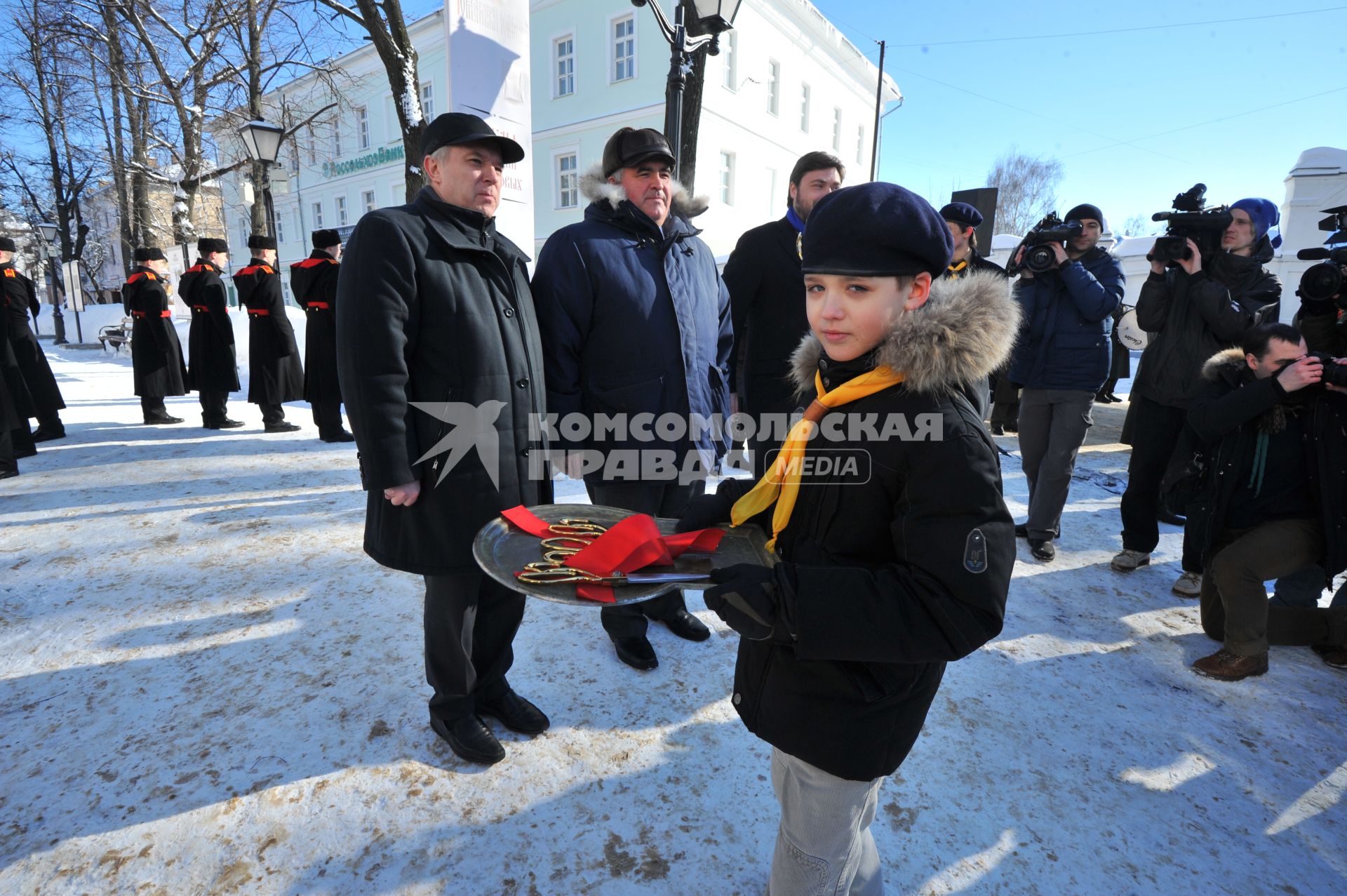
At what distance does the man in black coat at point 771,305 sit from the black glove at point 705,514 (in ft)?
5.07

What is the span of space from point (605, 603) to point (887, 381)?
0.69m

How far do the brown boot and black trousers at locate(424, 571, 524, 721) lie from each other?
2.95 m

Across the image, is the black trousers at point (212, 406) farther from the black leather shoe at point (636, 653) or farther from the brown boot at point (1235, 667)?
the brown boot at point (1235, 667)

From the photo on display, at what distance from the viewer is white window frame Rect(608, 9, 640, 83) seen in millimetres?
19172

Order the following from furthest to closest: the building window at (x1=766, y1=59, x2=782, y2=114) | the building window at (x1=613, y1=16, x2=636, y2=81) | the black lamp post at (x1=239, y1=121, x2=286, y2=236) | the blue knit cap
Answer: the building window at (x1=766, y1=59, x2=782, y2=114) < the building window at (x1=613, y1=16, x2=636, y2=81) < the black lamp post at (x1=239, y1=121, x2=286, y2=236) < the blue knit cap

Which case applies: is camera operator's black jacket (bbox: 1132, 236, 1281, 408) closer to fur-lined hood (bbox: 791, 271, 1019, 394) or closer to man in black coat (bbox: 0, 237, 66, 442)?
fur-lined hood (bbox: 791, 271, 1019, 394)

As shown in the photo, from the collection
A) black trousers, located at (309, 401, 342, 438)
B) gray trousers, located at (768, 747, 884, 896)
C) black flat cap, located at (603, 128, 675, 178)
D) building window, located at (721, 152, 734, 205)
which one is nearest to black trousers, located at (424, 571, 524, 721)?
gray trousers, located at (768, 747, 884, 896)

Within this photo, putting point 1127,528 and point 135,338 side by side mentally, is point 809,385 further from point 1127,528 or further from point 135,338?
point 135,338

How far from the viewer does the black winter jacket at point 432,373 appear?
1866mm

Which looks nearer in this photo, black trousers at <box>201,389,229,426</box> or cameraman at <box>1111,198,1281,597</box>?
cameraman at <box>1111,198,1281,597</box>

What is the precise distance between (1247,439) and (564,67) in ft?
75.4

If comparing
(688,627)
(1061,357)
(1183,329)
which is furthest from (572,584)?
(1183,329)

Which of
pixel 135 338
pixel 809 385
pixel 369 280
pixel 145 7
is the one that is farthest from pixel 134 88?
pixel 809 385

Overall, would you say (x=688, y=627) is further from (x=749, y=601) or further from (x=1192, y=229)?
(x=1192, y=229)
